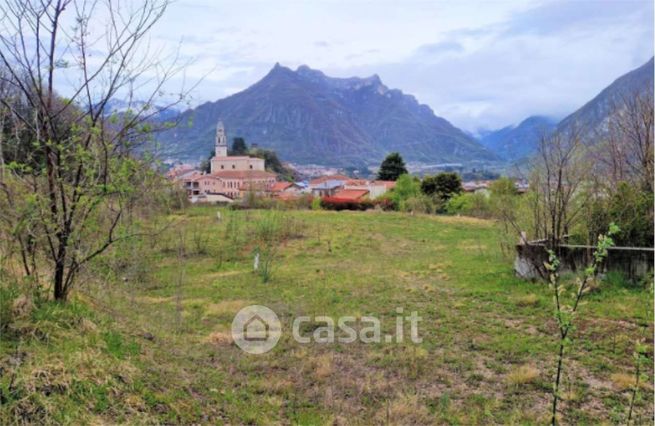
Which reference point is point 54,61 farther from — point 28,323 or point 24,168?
point 28,323

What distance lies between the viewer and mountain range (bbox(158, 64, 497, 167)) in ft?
300

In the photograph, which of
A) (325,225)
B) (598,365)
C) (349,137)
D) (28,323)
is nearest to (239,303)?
(28,323)

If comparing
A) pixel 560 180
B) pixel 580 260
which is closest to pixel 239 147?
pixel 560 180

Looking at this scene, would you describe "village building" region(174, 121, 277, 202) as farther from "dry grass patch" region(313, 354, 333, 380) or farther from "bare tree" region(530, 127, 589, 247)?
"dry grass patch" region(313, 354, 333, 380)

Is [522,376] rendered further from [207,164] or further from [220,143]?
[207,164]

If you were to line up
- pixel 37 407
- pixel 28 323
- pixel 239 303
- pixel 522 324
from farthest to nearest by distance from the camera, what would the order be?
pixel 239 303 < pixel 522 324 < pixel 28 323 < pixel 37 407

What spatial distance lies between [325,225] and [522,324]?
10.5m

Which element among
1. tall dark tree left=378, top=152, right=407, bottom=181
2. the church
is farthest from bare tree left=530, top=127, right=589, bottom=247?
tall dark tree left=378, top=152, right=407, bottom=181

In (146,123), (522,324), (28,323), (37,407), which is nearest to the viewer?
(37,407)

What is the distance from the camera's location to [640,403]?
3.30m

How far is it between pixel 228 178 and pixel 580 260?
33398 mm

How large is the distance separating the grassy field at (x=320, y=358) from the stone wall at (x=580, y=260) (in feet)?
0.84

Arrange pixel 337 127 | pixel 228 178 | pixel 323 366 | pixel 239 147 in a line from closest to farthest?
1. pixel 323 366
2. pixel 228 178
3. pixel 239 147
4. pixel 337 127

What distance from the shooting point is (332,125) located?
106625 mm
